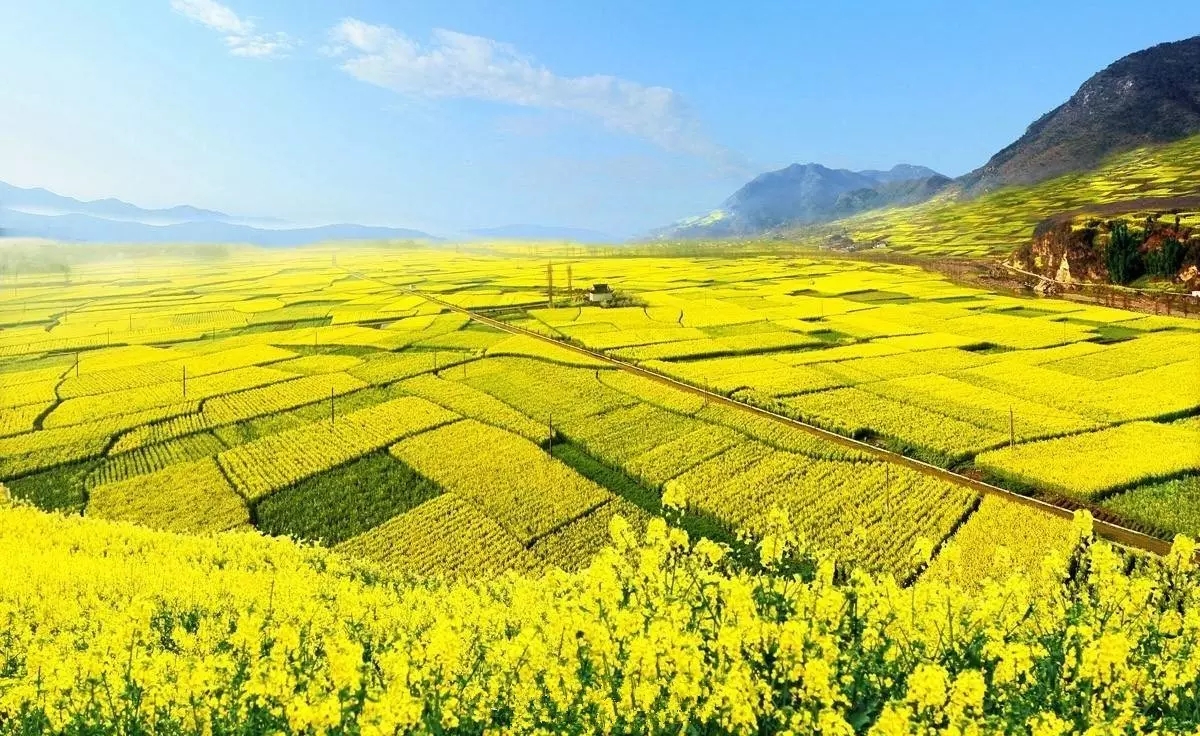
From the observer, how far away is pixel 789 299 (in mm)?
77062

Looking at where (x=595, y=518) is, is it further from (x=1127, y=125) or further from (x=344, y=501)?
(x=1127, y=125)

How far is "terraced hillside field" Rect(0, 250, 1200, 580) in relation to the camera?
2441cm

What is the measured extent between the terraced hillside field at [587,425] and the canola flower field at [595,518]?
226mm

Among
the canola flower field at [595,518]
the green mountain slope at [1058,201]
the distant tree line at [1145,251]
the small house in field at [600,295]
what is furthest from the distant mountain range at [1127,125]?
the small house in field at [600,295]

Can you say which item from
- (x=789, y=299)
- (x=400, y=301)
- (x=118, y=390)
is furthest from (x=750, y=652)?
(x=400, y=301)

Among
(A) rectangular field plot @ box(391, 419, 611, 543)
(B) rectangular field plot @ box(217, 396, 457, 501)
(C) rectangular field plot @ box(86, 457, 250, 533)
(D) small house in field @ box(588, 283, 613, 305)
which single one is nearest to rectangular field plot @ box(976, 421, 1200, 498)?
(A) rectangular field plot @ box(391, 419, 611, 543)

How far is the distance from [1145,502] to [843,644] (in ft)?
68.5

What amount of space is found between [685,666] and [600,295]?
74.6 metres

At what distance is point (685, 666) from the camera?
19.9 feet

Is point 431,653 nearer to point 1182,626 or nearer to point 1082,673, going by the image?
point 1082,673

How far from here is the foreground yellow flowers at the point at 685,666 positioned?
596 cm

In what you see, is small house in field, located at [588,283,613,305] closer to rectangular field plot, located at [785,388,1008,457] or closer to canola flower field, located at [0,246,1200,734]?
canola flower field, located at [0,246,1200,734]

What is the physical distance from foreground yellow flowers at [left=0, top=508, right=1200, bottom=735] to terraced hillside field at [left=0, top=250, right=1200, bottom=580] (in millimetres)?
1592

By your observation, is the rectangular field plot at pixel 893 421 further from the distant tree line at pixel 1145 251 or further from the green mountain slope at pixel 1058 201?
the green mountain slope at pixel 1058 201
